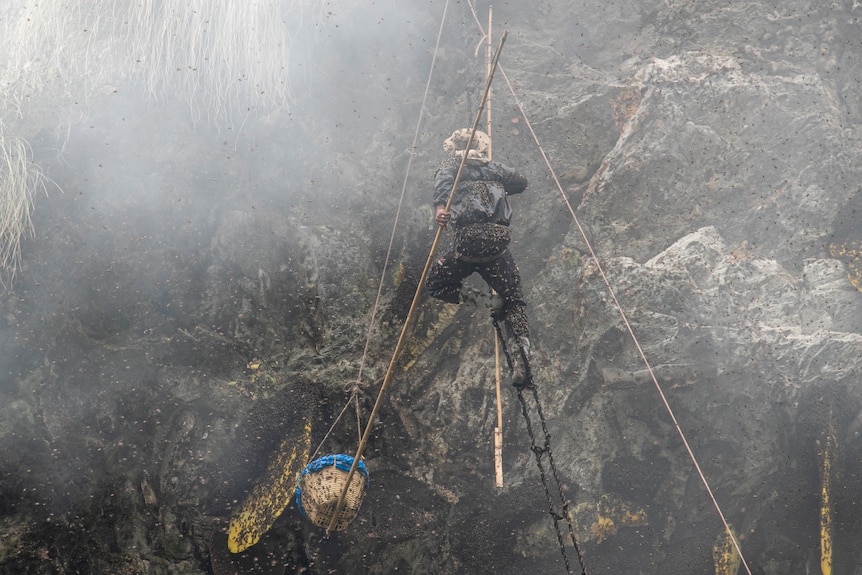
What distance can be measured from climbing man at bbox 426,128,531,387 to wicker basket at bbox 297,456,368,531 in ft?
5.26

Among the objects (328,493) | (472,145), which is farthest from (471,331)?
(328,493)

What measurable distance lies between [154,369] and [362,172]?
304 cm

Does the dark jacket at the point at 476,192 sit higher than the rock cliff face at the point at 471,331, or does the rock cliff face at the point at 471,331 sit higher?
the dark jacket at the point at 476,192

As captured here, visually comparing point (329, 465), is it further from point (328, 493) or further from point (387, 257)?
point (387, 257)

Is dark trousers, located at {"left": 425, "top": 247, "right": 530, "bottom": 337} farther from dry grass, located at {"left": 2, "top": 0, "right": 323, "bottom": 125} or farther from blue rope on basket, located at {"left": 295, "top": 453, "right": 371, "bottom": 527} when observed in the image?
dry grass, located at {"left": 2, "top": 0, "right": 323, "bottom": 125}

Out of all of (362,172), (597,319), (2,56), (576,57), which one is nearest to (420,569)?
(597,319)

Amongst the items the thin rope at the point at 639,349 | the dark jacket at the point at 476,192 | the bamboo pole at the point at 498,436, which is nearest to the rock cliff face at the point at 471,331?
the thin rope at the point at 639,349

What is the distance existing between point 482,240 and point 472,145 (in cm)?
92

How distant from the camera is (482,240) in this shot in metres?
5.38

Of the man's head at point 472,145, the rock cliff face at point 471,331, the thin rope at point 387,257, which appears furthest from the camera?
the thin rope at point 387,257

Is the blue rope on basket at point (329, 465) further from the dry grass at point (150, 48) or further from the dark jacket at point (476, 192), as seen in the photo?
the dry grass at point (150, 48)

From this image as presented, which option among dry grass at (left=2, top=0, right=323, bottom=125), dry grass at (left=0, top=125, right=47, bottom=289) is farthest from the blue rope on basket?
dry grass at (left=2, top=0, right=323, bottom=125)

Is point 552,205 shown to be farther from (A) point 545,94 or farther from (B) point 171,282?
(B) point 171,282

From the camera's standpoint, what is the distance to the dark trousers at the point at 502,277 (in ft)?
18.4
